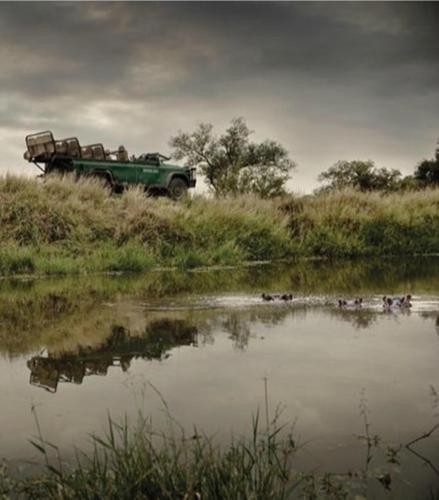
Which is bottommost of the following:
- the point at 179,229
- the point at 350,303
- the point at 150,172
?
the point at 350,303

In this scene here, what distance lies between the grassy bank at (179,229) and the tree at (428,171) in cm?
2726

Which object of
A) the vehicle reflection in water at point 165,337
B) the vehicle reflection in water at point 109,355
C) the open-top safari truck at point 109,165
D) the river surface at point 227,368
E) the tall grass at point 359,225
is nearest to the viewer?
the river surface at point 227,368

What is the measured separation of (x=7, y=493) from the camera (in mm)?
2748

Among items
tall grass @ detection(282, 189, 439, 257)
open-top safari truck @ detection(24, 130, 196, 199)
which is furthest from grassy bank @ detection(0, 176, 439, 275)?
open-top safari truck @ detection(24, 130, 196, 199)

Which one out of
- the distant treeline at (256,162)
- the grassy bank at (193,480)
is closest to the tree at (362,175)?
the distant treeline at (256,162)

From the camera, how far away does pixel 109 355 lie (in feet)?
17.4

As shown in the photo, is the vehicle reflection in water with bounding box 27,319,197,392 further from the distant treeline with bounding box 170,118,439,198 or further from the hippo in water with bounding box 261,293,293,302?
the distant treeline with bounding box 170,118,439,198

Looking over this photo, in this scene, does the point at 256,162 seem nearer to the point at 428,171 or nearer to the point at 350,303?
the point at 428,171

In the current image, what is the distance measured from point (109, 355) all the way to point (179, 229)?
35.7 feet

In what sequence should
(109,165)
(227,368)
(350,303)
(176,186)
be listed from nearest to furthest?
(227,368), (350,303), (109,165), (176,186)

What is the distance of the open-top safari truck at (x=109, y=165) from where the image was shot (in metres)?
20.7

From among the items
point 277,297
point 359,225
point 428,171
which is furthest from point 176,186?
point 428,171

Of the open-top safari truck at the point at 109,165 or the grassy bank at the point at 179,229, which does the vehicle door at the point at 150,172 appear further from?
the grassy bank at the point at 179,229

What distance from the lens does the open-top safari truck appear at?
20.7m
